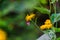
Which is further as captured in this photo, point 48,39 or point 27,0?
point 27,0

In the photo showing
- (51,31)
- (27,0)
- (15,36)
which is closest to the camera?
(51,31)

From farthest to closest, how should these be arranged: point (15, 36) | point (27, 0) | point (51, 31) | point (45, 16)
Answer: point (15, 36), point (27, 0), point (45, 16), point (51, 31)

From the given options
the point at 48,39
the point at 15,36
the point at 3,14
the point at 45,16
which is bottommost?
the point at 48,39

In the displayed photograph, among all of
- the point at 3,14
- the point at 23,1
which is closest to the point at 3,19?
the point at 3,14

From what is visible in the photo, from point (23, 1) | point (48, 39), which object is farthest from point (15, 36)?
point (48, 39)

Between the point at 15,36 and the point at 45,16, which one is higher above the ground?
the point at 15,36

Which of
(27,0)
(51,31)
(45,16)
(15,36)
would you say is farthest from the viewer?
(15,36)

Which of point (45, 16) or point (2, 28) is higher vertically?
point (2, 28)

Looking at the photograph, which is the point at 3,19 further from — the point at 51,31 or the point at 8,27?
the point at 51,31

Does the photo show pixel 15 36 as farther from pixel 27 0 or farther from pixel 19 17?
pixel 27 0
